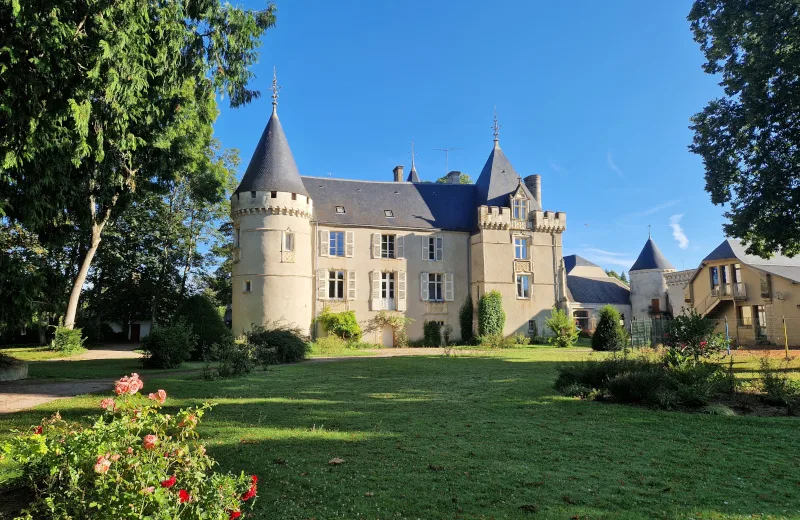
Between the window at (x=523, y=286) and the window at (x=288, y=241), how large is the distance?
46.1 feet

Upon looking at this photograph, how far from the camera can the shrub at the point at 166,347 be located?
1595 centimetres

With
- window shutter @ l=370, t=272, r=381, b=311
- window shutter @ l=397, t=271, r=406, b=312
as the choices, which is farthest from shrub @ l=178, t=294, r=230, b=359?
window shutter @ l=397, t=271, r=406, b=312

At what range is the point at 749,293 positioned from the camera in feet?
96.6

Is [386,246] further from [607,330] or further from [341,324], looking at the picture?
[607,330]

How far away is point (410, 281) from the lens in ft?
103

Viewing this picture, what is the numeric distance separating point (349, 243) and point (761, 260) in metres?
23.7

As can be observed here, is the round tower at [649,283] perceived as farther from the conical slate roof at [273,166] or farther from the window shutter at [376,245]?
the conical slate roof at [273,166]

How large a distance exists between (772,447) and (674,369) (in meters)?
3.11

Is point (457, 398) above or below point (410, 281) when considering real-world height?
below

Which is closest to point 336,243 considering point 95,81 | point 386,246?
point 386,246

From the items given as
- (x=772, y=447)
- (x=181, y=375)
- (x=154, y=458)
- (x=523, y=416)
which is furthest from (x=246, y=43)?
(x=772, y=447)

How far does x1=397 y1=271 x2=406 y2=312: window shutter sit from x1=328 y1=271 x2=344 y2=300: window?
3372 millimetres

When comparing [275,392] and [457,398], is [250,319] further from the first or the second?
[457,398]

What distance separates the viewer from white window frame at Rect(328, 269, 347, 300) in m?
29.9
